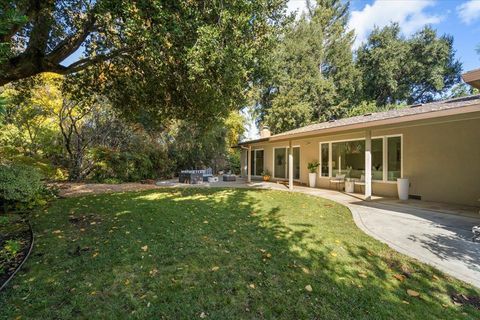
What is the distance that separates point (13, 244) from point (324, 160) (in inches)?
453

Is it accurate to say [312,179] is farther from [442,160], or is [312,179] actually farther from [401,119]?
[401,119]

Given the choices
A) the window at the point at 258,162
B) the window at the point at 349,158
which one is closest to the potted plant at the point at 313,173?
the window at the point at 349,158

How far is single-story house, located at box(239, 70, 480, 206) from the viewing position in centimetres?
661

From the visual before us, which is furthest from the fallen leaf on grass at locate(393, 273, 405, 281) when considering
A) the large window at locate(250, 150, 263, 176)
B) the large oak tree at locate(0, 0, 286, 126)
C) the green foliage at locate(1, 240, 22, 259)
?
the large window at locate(250, 150, 263, 176)

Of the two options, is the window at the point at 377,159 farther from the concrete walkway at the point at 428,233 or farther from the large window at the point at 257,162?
the large window at the point at 257,162

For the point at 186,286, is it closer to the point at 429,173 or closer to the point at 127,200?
the point at 127,200

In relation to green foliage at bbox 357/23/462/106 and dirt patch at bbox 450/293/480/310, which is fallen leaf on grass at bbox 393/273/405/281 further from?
green foliage at bbox 357/23/462/106

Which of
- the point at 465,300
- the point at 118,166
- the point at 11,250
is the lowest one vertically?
the point at 465,300

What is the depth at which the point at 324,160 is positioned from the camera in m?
12.0

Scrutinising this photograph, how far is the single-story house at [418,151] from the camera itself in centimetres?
661

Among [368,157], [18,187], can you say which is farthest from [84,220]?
[368,157]

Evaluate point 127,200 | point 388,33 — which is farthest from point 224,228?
point 388,33

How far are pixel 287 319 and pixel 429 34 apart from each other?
28.9m

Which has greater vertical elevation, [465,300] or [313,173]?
[313,173]
